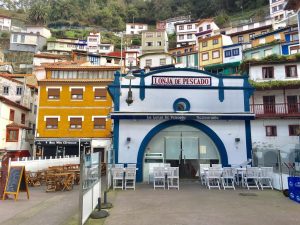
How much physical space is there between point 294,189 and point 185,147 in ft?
21.1

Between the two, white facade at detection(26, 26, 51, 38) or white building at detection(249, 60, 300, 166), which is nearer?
white building at detection(249, 60, 300, 166)

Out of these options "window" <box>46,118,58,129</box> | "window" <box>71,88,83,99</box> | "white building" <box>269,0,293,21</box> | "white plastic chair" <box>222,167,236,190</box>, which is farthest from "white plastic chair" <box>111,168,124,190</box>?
"white building" <box>269,0,293,21</box>

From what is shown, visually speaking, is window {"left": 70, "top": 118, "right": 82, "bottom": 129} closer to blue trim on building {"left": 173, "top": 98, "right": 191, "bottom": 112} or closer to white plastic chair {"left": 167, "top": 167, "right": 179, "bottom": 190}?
blue trim on building {"left": 173, "top": 98, "right": 191, "bottom": 112}

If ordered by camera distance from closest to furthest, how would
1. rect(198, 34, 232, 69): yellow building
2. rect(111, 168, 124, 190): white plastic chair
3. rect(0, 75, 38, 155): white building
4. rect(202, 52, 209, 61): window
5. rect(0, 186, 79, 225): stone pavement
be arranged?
rect(0, 186, 79, 225): stone pavement → rect(111, 168, 124, 190): white plastic chair → rect(0, 75, 38, 155): white building → rect(198, 34, 232, 69): yellow building → rect(202, 52, 209, 61): window

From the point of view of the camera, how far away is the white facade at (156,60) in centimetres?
4794

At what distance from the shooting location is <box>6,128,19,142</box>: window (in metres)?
29.6

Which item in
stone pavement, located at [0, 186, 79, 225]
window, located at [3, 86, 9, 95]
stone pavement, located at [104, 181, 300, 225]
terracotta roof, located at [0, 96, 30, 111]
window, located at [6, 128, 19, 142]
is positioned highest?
window, located at [3, 86, 9, 95]

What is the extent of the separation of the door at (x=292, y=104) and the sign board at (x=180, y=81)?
14102 millimetres

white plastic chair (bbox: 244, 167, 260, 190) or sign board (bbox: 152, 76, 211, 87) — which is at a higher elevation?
sign board (bbox: 152, 76, 211, 87)

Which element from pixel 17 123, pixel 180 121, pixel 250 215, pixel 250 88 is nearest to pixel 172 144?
pixel 180 121

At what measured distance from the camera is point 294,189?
34.7 feet

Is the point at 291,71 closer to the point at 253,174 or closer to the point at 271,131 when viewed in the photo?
the point at 271,131

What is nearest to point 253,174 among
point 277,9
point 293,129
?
point 293,129

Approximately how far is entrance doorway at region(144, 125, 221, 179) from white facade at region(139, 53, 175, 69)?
1302 inches
